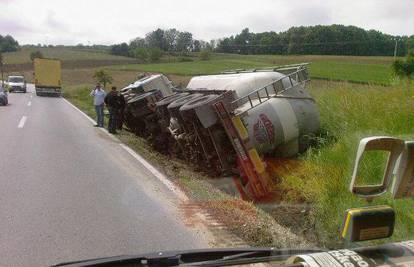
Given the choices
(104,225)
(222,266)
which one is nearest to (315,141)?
(104,225)

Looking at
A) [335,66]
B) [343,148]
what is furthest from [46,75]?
[343,148]

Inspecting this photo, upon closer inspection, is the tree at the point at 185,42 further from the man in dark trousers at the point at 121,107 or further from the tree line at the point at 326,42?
the man in dark trousers at the point at 121,107

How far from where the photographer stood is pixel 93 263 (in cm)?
222

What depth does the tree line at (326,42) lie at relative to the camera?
45.9 meters

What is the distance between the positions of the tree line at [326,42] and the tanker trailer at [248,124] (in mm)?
34054

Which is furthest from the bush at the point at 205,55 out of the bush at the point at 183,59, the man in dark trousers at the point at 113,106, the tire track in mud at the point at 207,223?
the tire track in mud at the point at 207,223

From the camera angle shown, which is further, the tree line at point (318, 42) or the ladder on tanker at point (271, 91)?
the tree line at point (318, 42)

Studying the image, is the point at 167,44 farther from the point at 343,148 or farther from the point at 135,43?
the point at 343,148

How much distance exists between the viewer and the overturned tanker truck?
29.0 ft

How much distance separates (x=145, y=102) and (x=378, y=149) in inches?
488

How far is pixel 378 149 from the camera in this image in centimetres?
166

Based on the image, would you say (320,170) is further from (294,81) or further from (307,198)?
(294,81)

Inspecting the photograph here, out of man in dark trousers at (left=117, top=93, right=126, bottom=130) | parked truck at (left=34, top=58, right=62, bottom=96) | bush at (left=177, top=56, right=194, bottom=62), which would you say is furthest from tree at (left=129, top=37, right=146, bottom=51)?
man in dark trousers at (left=117, top=93, right=126, bottom=130)

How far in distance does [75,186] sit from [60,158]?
2.98 m
